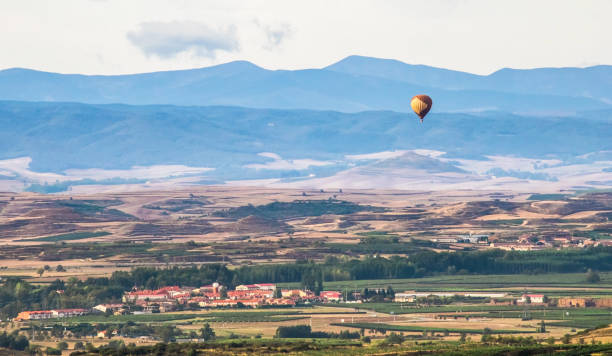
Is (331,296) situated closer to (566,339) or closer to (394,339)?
(394,339)

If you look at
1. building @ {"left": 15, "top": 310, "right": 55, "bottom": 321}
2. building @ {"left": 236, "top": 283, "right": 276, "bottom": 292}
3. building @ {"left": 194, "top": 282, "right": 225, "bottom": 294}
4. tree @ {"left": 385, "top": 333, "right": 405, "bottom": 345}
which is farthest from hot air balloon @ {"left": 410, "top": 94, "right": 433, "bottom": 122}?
building @ {"left": 15, "top": 310, "right": 55, "bottom": 321}

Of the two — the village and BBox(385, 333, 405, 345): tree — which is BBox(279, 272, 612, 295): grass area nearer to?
the village

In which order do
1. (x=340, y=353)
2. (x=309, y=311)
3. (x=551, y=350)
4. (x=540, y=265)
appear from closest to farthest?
(x=551, y=350) → (x=340, y=353) → (x=309, y=311) → (x=540, y=265)

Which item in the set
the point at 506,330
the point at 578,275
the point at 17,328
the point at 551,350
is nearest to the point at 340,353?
the point at 551,350

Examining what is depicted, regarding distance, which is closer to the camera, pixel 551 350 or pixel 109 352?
pixel 551 350

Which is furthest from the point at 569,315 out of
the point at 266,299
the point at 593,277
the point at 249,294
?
the point at 249,294

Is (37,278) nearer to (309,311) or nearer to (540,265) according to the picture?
(309,311)
